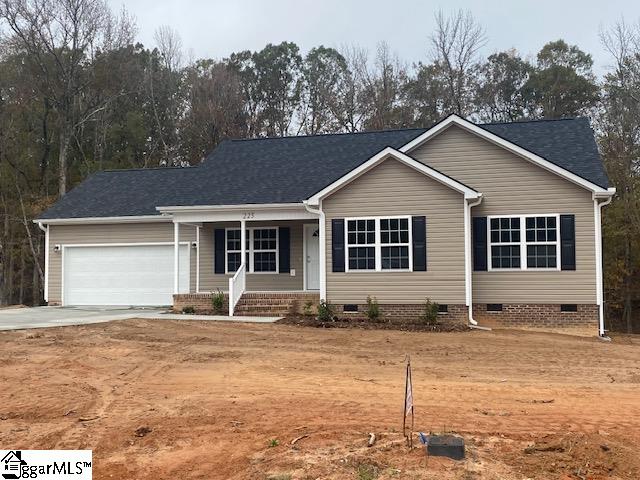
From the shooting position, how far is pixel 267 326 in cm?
1455

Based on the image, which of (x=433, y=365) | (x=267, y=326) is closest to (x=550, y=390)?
(x=433, y=365)

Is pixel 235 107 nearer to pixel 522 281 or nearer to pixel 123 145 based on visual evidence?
pixel 123 145

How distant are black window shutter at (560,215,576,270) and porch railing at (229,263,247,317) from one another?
8710mm

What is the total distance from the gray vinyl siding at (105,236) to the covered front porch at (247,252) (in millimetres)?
208

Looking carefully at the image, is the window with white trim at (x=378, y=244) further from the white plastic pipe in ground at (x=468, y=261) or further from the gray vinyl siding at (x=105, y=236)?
the gray vinyl siding at (x=105, y=236)

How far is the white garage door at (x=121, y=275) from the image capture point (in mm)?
20203

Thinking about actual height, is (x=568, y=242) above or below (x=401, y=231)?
below

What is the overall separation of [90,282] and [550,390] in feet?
56.0

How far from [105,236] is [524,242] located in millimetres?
13659

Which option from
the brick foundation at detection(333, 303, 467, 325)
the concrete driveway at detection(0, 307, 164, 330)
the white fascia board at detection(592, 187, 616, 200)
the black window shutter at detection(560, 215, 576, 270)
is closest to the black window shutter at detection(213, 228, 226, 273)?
the concrete driveway at detection(0, 307, 164, 330)

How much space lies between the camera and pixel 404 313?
15.4 m

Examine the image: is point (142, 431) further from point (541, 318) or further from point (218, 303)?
point (541, 318)

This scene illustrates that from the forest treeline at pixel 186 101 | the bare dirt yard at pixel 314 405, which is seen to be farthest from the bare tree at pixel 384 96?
the bare dirt yard at pixel 314 405

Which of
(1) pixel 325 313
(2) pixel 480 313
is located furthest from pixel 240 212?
(2) pixel 480 313
